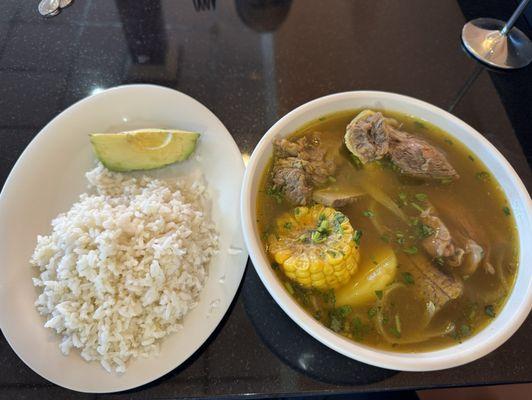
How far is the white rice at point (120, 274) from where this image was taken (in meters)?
1.15

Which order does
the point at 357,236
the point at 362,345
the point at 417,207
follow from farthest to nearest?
the point at 417,207 < the point at 357,236 < the point at 362,345

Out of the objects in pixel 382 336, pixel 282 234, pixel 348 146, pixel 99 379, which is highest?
pixel 348 146

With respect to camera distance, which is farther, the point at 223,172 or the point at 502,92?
the point at 502,92

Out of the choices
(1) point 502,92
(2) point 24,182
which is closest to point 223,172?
(2) point 24,182

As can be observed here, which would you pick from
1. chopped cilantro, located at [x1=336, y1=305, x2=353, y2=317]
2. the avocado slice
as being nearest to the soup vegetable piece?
chopped cilantro, located at [x1=336, y1=305, x2=353, y2=317]

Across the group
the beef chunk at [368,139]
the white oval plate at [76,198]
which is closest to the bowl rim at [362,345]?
the white oval plate at [76,198]

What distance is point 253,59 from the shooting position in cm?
185

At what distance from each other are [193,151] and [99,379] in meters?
0.80

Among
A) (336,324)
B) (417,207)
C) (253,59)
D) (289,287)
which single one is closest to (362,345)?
(336,324)

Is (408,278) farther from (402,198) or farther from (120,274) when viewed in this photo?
(120,274)

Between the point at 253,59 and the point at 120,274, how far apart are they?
1140 mm

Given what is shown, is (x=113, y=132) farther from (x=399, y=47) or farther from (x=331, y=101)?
(x=399, y=47)

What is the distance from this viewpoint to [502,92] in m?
1.82

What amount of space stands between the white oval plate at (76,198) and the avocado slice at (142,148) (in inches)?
2.3
